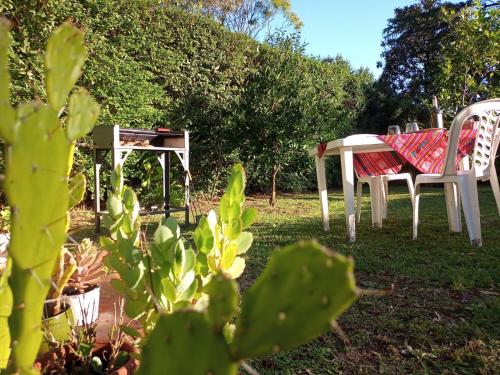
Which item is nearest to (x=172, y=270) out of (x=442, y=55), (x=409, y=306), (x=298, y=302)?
(x=298, y=302)

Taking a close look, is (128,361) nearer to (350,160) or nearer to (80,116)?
(80,116)

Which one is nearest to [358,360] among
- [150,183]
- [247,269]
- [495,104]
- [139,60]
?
[247,269]

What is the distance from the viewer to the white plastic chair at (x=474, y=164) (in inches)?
110

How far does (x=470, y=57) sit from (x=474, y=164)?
3318 mm

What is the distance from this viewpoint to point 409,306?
6.04 feet

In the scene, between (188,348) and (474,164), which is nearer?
(188,348)

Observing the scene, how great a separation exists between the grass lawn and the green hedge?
1937 millimetres

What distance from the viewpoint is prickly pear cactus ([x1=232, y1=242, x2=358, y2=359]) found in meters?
0.33

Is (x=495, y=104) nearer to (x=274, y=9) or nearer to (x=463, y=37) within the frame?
(x=463, y=37)

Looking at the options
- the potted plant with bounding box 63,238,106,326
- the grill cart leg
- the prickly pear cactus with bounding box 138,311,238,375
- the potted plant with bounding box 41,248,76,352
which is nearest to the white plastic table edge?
the grill cart leg

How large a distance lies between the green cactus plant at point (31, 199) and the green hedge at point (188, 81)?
14.0ft

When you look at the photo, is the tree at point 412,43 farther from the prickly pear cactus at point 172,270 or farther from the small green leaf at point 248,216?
A: the prickly pear cactus at point 172,270

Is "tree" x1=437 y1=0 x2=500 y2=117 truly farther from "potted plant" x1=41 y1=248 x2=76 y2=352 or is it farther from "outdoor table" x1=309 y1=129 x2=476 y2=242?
"potted plant" x1=41 y1=248 x2=76 y2=352

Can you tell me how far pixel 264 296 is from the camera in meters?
0.35
